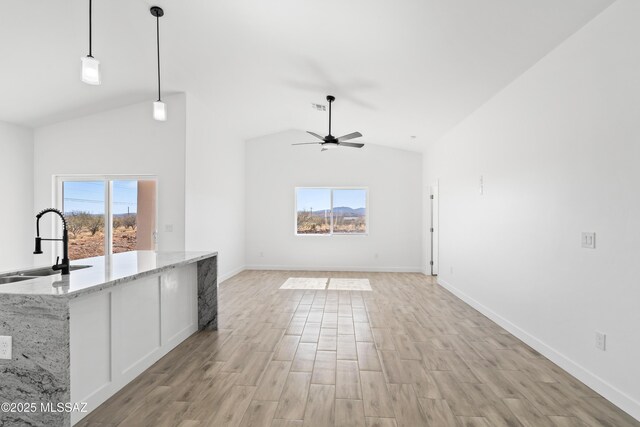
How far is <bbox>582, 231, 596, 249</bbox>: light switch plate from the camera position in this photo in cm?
263

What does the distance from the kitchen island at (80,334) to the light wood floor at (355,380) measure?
0.64 ft

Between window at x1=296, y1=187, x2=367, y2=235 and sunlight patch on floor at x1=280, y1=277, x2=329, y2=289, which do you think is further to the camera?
window at x1=296, y1=187, x2=367, y2=235

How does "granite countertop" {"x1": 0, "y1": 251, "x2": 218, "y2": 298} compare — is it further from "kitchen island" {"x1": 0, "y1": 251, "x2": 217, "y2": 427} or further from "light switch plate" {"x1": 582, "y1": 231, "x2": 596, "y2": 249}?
"light switch plate" {"x1": 582, "y1": 231, "x2": 596, "y2": 249}

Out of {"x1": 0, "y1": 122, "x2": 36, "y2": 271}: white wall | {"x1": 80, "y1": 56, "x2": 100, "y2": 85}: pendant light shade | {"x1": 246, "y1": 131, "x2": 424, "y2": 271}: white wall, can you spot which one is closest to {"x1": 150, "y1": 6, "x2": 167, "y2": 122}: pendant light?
{"x1": 80, "y1": 56, "x2": 100, "y2": 85}: pendant light shade

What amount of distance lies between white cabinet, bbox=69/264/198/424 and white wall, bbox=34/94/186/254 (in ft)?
6.77

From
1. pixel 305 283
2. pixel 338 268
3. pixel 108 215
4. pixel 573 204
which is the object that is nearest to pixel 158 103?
pixel 108 215

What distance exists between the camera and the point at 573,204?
9.39 feet

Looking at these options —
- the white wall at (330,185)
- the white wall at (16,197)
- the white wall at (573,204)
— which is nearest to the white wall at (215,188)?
the white wall at (330,185)

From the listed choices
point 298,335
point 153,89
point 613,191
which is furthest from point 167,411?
point 153,89

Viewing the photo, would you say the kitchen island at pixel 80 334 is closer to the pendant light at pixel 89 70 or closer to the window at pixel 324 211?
the pendant light at pixel 89 70

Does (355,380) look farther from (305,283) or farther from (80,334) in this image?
(305,283)

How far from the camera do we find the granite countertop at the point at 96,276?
6.40 feet

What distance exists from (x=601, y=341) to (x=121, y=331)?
11.7 feet

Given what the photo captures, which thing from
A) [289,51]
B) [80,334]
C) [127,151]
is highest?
[289,51]
